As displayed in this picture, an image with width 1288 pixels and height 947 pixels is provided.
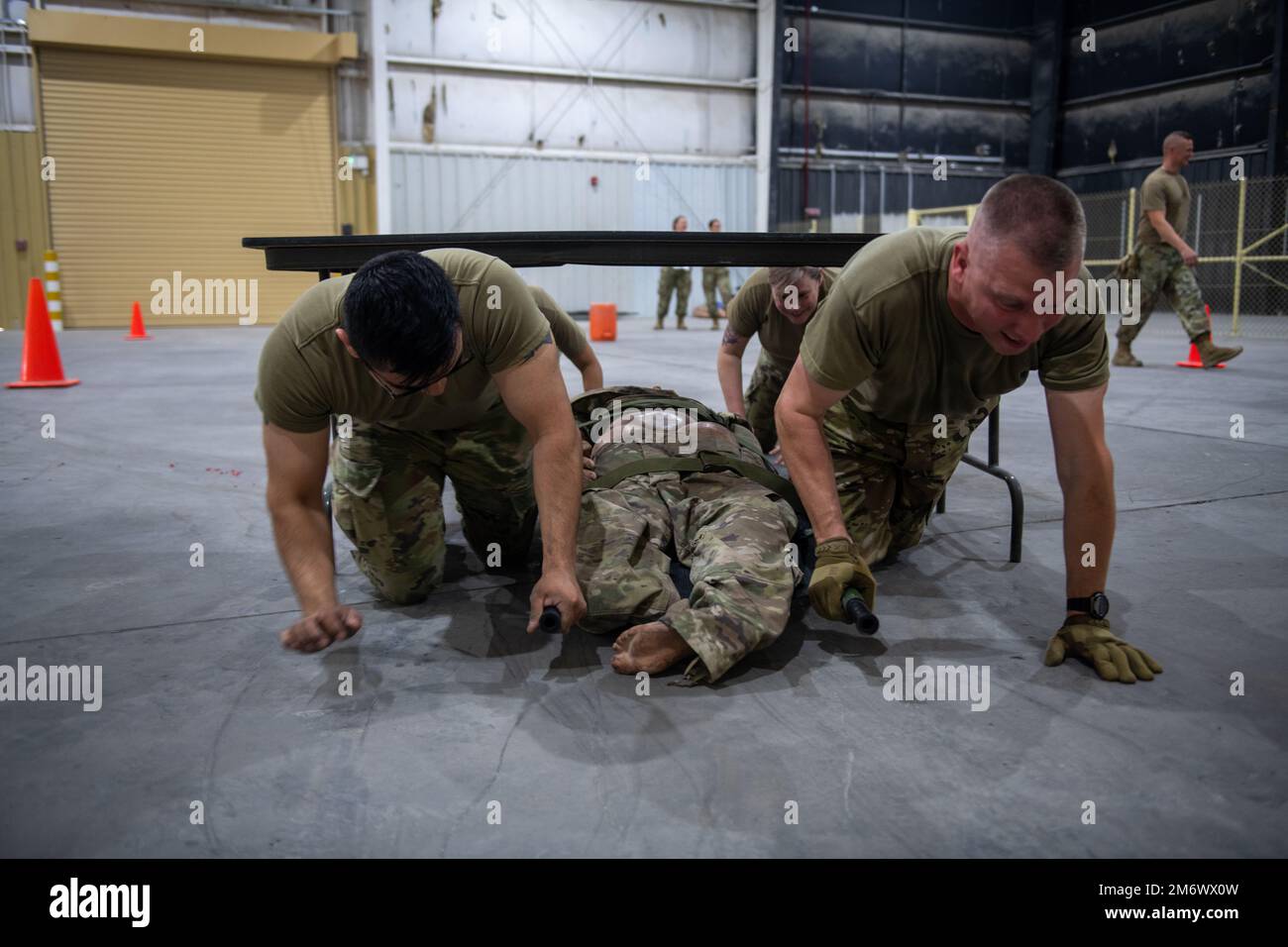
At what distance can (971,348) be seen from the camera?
240 centimetres

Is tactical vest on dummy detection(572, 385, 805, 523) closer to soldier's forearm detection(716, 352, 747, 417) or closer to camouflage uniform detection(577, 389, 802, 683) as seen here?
camouflage uniform detection(577, 389, 802, 683)

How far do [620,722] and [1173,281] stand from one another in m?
7.10

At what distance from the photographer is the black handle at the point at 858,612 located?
2.05 meters

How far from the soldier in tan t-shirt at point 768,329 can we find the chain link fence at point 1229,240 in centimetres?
1097

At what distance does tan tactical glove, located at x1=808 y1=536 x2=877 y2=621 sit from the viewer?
2145 millimetres

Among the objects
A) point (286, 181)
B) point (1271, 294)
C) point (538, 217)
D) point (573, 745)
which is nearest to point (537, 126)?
point (538, 217)

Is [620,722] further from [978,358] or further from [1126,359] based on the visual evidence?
[1126,359]

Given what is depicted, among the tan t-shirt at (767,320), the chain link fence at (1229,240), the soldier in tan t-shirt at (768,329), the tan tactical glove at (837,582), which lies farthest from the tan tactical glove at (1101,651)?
the chain link fence at (1229,240)

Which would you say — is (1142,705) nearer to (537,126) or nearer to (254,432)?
(254,432)

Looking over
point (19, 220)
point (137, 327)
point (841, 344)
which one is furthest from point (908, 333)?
point (19, 220)

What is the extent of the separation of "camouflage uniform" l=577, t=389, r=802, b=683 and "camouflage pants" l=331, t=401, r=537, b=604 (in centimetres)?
30

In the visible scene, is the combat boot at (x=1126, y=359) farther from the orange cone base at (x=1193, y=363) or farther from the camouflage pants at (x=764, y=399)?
the camouflage pants at (x=764, y=399)

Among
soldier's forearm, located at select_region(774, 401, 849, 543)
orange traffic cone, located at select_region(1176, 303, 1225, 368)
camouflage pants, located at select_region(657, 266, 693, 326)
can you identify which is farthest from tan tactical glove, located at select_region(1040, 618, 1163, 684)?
camouflage pants, located at select_region(657, 266, 693, 326)

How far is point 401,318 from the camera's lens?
1.95 metres
